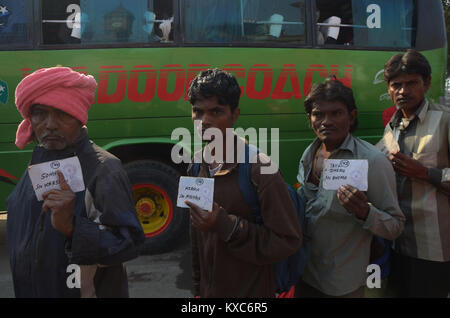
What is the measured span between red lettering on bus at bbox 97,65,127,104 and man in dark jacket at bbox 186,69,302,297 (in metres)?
2.71

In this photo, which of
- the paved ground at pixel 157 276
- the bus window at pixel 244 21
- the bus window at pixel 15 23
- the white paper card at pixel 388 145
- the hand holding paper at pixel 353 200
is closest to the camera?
the hand holding paper at pixel 353 200

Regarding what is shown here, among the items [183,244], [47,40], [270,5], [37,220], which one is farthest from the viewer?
[183,244]

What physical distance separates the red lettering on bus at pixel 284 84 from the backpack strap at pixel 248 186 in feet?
9.83

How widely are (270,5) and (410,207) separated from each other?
3.12 m

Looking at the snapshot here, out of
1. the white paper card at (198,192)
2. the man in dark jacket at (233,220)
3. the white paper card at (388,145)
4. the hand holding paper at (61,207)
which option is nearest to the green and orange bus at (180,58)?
the white paper card at (388,145)

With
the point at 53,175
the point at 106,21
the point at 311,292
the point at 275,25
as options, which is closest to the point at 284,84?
the point at 275,25

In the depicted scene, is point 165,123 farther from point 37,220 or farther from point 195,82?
point 37,220

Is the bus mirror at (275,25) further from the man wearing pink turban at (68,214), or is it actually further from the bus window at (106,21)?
the man wearing pink turban at (68,214)

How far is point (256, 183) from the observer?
1.68 metres

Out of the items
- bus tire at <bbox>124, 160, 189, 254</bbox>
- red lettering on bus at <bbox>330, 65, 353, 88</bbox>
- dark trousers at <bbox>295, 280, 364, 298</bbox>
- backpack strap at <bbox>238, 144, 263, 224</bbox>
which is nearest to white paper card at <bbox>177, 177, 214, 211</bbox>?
backpack strap at <bbox>238, 144, 263, 224</bbox>

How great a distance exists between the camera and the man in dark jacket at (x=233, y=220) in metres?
1.65

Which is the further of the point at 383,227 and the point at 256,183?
the point at 383,227

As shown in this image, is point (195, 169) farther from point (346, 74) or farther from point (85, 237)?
point (346, 74)
